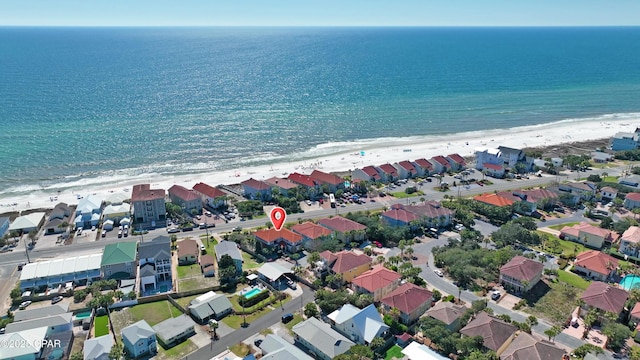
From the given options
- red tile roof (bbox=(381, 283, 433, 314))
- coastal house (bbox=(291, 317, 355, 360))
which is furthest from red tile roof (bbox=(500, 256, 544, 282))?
coastal house (bbox=(291, 317, 355, 360))

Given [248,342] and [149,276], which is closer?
[248,342]

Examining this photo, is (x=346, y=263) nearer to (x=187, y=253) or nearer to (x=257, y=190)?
(x=187, y=253)

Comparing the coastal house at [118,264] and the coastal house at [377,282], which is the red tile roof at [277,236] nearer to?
the coastal house at [377,282]

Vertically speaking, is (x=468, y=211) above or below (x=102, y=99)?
below

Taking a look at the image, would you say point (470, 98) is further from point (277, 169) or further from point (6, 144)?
point (6, 144)

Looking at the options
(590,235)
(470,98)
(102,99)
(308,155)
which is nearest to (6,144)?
(102,99)

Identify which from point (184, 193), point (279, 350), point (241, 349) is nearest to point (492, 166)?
point (184, 193)
